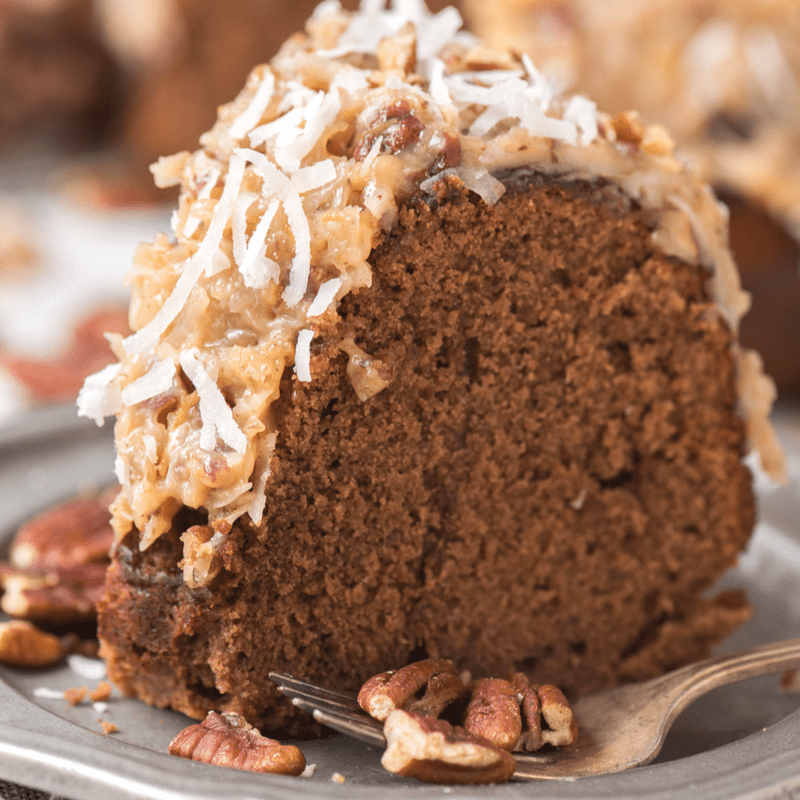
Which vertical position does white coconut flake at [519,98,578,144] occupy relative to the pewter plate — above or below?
above

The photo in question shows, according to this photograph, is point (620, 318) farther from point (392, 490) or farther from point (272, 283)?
point (272, 283)

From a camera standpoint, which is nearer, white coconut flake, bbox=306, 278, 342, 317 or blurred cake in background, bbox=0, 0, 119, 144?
white coconut flake, bbox=306, 278, 342, 317

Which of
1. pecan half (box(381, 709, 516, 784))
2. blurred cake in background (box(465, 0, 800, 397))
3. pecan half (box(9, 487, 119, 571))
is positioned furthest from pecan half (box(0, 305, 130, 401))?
pecan half (box(381, 709, 516, 784))

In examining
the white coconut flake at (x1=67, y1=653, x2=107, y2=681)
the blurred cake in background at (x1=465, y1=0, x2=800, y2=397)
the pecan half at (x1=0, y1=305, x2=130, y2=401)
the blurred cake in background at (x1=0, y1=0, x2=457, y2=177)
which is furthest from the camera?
the blurred cake in background at (x1=0, y1=0, x2=457, y2=177)

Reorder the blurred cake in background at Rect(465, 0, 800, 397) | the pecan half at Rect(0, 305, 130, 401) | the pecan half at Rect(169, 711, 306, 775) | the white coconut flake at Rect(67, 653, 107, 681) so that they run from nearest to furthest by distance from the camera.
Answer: the pecan half at Rect(169, 711, 306, 775), the white coconut flake at Rect(67, 653, 107, 681), the blurred cake in background at Rect(465, 0, 800, 397), the pecan half at Rect(0, 305, 130, 401)

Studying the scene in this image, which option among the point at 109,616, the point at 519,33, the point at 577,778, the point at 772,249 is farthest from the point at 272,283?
the point at 519,33

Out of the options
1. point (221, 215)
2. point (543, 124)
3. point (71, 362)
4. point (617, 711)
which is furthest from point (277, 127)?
point (71, 362)

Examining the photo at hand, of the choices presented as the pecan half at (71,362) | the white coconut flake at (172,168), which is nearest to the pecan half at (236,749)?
the white coconut flake at (172,168)

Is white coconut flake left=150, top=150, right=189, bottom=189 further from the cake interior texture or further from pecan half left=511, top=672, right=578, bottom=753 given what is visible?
pecan half left=511, top=672, right=578, bottom=753
